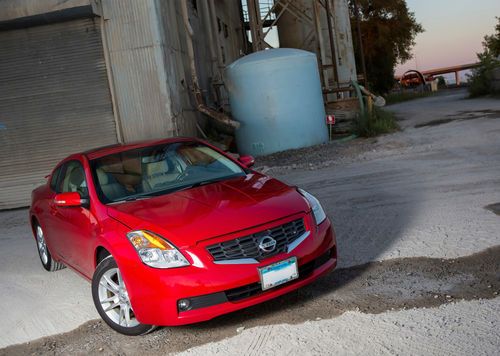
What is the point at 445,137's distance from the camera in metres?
12.9

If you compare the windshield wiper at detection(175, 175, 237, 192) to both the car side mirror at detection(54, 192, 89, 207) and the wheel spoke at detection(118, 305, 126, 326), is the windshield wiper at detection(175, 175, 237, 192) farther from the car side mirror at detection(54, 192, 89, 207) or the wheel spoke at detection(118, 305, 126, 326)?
the wheel spoke at detection(118, 305, 126, 326)

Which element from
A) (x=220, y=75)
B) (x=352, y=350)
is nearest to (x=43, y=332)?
(x=352, y=350)

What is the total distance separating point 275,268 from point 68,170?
113 inches

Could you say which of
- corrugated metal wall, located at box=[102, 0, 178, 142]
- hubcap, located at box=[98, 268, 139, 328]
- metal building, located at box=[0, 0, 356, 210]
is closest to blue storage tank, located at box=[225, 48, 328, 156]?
metal building, located at box=[0, 0, 356, 210]

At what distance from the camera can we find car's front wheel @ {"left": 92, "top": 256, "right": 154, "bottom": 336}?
4320 mm

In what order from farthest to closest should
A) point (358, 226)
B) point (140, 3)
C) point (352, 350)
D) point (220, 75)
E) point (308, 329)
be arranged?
point (220, 75) < point (140, 3) < point (358, 226) < point (308, 329) < point (352, 350)

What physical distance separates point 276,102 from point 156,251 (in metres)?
11.0

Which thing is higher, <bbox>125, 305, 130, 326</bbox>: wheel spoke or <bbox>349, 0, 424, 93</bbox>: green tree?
<bbox>349, 0, 424, 93</bbox>: green tree

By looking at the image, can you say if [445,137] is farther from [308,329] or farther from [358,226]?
[308,329]

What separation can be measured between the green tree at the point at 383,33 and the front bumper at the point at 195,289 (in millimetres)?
35717

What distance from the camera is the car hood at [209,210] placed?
162 inches

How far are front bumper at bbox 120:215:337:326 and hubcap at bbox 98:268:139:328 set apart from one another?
21 centimetres

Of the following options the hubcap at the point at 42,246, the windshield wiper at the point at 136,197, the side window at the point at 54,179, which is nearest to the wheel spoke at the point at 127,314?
the windshield wiper at the point at 136,197

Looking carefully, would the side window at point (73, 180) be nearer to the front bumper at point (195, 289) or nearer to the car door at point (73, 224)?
the car door at point (73, 224)
